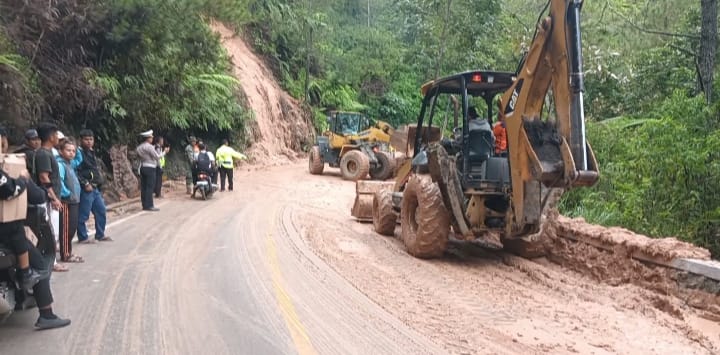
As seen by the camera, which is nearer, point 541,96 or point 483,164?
point 541,96

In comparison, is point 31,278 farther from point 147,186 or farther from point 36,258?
point 147,186

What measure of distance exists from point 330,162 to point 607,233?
55.5ft

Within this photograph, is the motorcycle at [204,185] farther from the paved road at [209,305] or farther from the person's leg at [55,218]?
the person's leg at [55,218]

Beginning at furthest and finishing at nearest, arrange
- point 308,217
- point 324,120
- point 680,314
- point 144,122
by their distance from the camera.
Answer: point 324,120
point 144,122
point 308,217
point 680,314

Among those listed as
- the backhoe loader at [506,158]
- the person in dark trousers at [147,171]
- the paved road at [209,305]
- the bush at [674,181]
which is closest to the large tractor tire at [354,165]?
the person in dark trousers at [147,171]

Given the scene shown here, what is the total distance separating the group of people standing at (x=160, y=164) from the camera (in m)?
12.9

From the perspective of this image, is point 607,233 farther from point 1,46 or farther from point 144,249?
point 1,46

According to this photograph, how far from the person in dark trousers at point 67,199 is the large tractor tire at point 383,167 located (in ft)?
47.5

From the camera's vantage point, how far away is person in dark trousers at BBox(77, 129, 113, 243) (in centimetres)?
837

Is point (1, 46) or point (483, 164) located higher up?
point (1, 46)

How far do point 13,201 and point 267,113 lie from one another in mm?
25153

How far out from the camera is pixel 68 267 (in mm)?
7102

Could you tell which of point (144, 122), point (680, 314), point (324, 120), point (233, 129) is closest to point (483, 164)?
point (680, 314)

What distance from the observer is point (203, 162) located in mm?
15219
